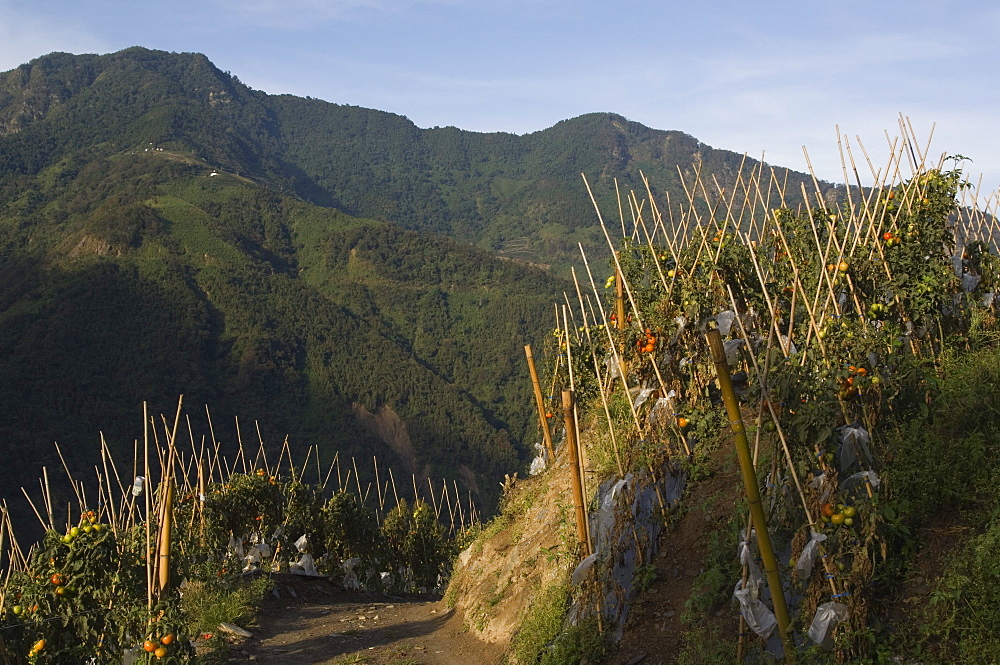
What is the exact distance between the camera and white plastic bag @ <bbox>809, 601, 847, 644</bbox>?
12.3ft

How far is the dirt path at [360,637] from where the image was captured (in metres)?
6.43

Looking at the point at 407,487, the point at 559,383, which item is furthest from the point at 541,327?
the point at 559,383

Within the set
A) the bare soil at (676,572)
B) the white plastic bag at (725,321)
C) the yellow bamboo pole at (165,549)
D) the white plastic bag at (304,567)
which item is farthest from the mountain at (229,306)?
the yellow bamboo pole at (165,549)

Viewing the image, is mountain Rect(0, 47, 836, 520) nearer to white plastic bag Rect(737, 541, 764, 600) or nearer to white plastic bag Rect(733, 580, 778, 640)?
white plastic bag Rect(737, 541, 764, 600)

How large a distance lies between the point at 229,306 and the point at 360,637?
182 ft

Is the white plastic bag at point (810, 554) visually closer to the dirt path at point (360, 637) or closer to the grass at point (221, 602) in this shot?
the dirt path at point (360, 637)

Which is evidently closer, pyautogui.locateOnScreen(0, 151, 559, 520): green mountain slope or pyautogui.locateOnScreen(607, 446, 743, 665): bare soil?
pyautogui.locateOnScreen(607, 446, 743, 665): bare soil

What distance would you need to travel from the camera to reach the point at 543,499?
7672 mm

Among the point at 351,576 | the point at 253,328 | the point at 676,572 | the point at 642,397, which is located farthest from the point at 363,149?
the point at 676,572

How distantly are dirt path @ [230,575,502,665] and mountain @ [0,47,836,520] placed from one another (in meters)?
22.2

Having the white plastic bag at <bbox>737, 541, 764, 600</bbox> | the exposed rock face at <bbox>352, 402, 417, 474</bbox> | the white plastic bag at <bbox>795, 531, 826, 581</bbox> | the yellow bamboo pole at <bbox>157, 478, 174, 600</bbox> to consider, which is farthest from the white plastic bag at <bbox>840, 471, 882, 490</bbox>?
the exposed rock face at <bbox>352, 402, 417, 474</bbox>

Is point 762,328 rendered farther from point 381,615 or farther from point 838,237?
point 381,615

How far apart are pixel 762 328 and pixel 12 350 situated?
50.4 metres

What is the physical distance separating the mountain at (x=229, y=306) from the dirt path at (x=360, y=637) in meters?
22.2
